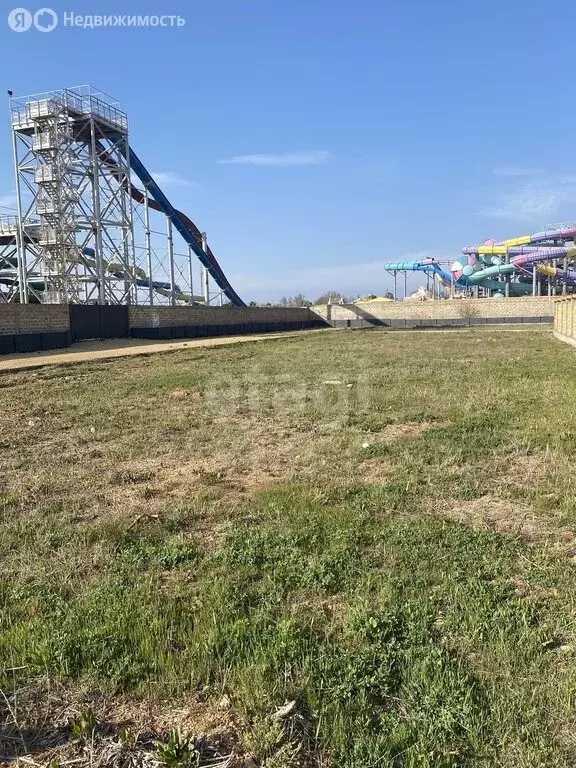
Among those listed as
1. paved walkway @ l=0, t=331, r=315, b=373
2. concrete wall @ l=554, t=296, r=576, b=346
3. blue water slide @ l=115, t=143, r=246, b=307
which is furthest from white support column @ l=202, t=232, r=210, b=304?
concrete wall @ l=554, t=296, r=576, b=346

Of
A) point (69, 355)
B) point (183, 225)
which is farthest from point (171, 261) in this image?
point (69, 355)

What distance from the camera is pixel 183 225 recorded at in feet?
152

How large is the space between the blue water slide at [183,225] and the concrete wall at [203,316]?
216 inches

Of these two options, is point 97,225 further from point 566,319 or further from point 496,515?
point 496,515

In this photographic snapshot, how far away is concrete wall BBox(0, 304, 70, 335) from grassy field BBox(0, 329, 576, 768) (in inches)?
702

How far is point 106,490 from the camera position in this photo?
527 cm

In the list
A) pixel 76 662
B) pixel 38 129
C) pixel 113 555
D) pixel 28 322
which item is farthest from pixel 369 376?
pixel 38 129

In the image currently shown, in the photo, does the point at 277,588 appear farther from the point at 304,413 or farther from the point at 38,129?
the point at 38,129

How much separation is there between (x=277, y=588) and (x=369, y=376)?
11.0 meters

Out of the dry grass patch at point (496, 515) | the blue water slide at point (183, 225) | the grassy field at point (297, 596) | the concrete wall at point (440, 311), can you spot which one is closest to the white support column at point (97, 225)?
Result: the blue water slide at point (183, 225)

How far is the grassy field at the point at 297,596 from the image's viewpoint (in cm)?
219

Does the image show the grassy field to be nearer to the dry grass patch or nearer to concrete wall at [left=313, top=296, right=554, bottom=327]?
the dry grass patch

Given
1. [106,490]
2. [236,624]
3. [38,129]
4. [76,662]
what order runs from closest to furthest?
1. [76,662]
2. [236,624]
3. [106,490]
4. [38,129]

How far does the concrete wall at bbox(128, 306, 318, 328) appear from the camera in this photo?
112 feet
